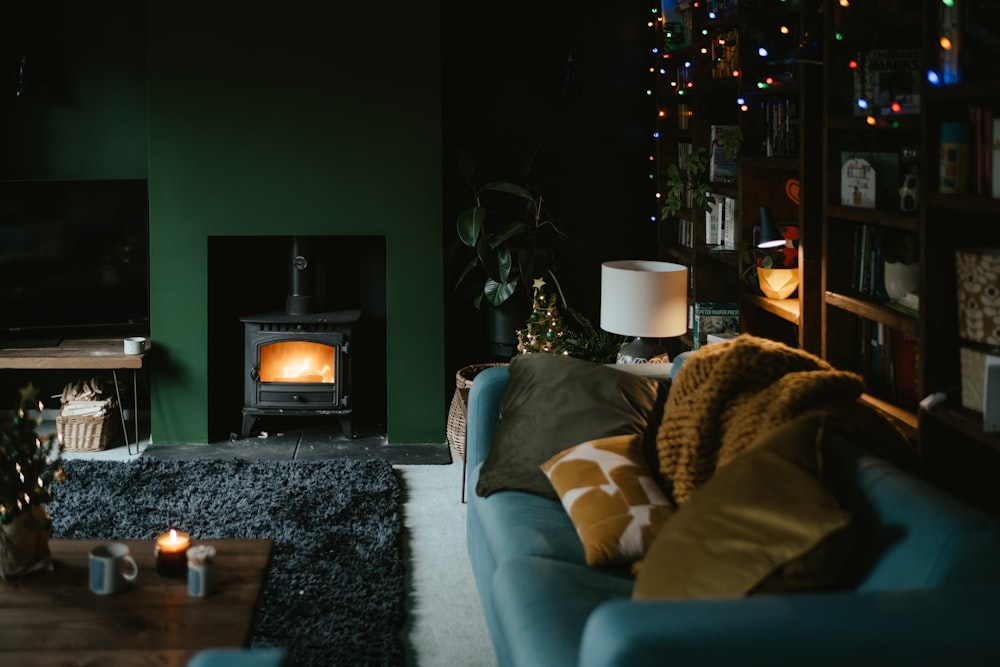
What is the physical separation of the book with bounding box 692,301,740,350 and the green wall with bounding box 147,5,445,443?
1301mm

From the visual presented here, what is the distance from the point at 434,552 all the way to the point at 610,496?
1.29 m

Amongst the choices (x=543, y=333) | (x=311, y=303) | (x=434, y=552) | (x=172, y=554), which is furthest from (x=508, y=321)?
(x=172, y=554)

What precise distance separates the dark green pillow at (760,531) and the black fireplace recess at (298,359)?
3224mm

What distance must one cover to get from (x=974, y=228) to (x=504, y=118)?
321cm

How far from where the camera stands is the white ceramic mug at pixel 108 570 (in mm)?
2664

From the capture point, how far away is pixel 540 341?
15.6 feet

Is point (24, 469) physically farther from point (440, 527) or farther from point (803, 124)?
point (803, 124)

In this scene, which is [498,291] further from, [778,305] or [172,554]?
[172,554]

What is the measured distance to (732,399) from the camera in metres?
2.86

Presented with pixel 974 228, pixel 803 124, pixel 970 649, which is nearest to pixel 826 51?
pixel 803 124

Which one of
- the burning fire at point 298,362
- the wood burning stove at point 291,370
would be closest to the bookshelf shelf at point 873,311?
the wood burning stove at point 291,370

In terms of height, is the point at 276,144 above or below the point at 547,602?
above

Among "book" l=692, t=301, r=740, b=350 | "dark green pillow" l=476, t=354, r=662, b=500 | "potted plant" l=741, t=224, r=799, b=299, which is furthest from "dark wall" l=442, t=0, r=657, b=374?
"dark green pillow" l=476, t=354, r=662, b=500

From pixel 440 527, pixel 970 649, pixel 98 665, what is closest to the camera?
pixel 970 649
